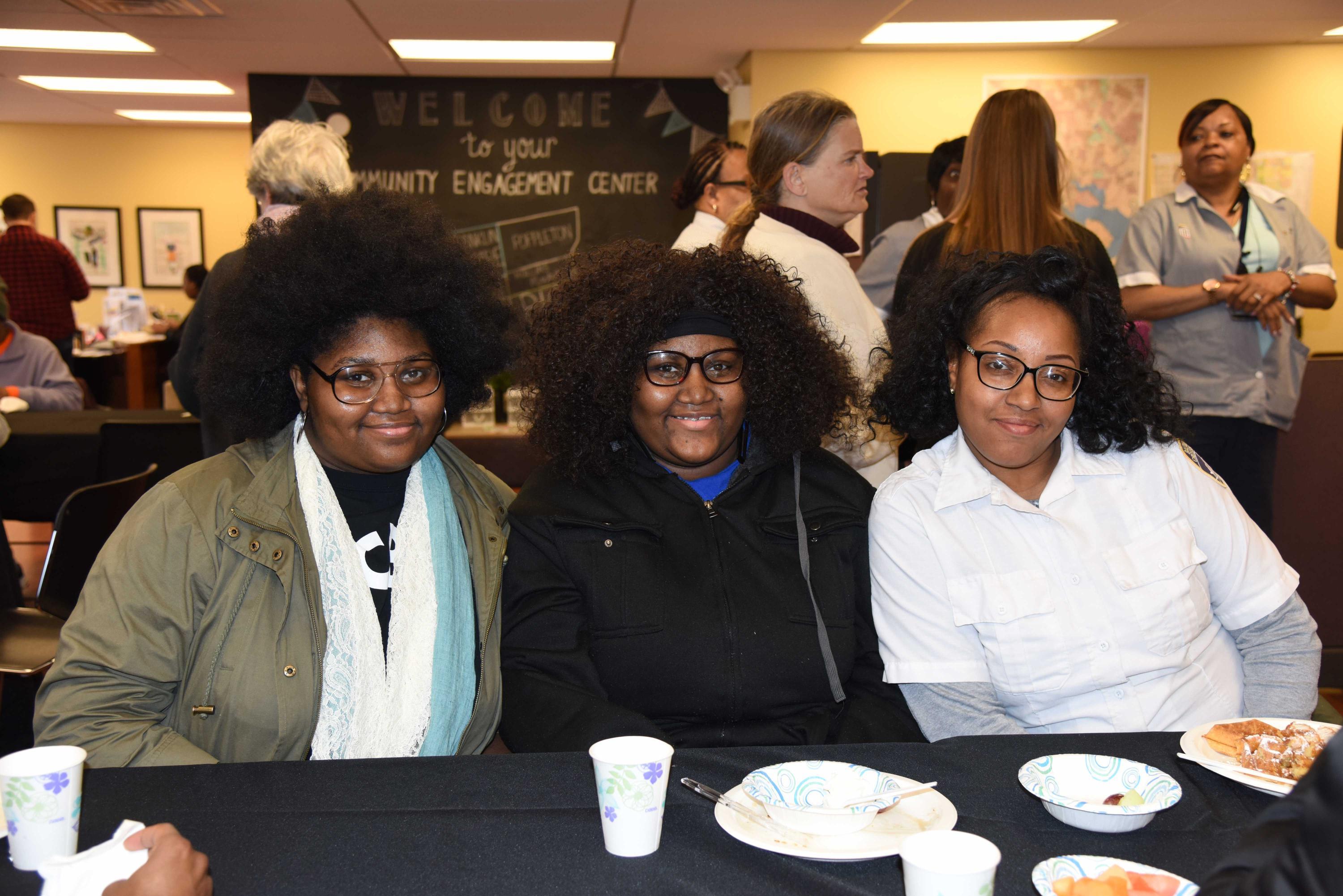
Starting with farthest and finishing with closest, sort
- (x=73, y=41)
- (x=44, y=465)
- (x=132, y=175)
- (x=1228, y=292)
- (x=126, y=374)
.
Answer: (x=132, y=175) → (x=126, y=374) → (x=73, y=41) → (x=44, y=465) → (x=1228, y=292)

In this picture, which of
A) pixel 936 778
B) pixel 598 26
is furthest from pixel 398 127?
pixel 936 778

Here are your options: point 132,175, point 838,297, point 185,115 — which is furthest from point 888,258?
point 132,175

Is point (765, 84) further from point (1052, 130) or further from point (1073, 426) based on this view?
point (1073, 426)

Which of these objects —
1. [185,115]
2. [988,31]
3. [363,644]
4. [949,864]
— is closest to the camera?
[949,864]

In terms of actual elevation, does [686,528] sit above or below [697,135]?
below

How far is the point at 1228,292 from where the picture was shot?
3494mm

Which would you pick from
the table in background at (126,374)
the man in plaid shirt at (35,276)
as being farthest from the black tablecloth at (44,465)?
the table in background at (126,374)

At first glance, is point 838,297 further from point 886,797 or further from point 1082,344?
point 886,797

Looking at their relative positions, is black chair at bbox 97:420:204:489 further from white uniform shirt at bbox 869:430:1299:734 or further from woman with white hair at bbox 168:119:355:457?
white uniform shirt at bbox 869:430:1299:734

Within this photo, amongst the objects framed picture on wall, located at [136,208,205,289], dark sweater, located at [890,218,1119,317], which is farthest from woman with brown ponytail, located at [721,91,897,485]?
framed picture on wall, located at [136,208,205,289]

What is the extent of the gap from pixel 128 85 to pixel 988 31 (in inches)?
255

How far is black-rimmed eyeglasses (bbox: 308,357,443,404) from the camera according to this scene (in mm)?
1751

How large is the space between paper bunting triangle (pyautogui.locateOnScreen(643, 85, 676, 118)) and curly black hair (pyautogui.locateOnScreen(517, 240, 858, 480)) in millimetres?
5770

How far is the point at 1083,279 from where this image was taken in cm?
185
